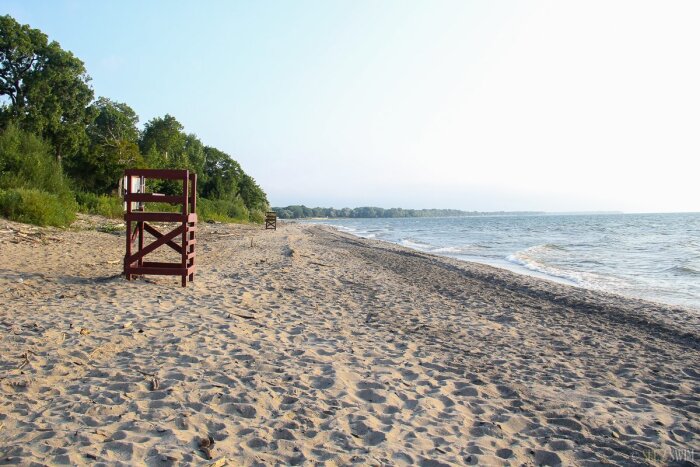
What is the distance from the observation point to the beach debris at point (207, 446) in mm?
3318

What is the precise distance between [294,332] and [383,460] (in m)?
3.45

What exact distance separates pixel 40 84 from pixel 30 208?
1773cm

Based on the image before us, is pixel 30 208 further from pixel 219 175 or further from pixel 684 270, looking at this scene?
pixel 219 175

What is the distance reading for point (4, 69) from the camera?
28953mm

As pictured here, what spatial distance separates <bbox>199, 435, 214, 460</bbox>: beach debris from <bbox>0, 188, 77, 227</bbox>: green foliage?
624 inches

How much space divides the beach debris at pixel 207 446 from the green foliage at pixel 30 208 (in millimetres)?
15849

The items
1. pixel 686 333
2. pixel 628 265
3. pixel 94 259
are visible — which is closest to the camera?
pixel 686 333

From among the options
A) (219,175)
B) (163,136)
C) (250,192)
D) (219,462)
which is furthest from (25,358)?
(250,192)

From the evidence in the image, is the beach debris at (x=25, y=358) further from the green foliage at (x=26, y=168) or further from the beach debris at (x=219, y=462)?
the green foliage at (x=26, y=168)

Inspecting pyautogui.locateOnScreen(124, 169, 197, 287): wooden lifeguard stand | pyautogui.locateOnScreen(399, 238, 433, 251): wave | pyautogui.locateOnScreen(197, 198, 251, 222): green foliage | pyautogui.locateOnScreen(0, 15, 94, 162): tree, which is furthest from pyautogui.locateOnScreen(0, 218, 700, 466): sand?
pyautogui.locateOnScreen(197, 198, 251, 222): green foliage

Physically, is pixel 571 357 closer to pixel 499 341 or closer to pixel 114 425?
pixel 499 341

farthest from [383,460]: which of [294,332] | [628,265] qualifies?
[628,265]

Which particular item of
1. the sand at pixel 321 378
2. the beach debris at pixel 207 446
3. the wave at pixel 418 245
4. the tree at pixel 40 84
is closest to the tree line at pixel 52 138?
the tree at pixel 40 84

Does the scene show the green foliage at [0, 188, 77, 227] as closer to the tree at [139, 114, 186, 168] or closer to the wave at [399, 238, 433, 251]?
the wave at [399, 238, 433, 251]
